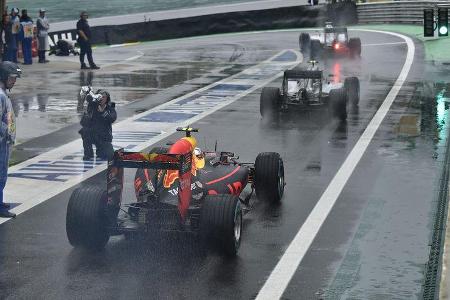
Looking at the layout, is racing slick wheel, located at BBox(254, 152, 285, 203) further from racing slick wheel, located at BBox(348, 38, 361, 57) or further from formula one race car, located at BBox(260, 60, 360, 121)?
racing slick wheel, located at BBox(348, 38, 361, 57)

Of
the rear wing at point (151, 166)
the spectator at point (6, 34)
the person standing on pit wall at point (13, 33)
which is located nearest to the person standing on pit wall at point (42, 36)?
the person standing on pit wall at point (13, 33)

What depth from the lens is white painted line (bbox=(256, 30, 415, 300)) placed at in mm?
10750

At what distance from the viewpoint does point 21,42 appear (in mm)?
36312

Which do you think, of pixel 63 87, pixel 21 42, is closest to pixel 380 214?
pixel 63 87

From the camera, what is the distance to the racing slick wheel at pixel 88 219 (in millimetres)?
11719

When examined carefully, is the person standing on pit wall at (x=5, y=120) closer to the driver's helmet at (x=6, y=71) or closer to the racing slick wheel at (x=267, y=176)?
the driver's helmet at (x=6, y=71)

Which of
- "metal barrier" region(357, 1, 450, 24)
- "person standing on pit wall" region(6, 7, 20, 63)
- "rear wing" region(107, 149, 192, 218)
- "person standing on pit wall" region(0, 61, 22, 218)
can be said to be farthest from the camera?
"metal barrier" region(357, 1, 450, 24)

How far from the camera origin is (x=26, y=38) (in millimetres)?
34875

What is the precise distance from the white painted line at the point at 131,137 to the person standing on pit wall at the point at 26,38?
23.8 feet

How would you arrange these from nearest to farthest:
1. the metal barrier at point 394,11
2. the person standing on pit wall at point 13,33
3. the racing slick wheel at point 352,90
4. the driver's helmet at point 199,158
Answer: the driver's helmet at point 199,158 → the racing slick wheel at point 352,90 → the person standing on pit wall at point 13,33 → the metal barrier at point 394,11

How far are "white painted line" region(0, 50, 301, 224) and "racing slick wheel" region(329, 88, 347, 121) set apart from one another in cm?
302

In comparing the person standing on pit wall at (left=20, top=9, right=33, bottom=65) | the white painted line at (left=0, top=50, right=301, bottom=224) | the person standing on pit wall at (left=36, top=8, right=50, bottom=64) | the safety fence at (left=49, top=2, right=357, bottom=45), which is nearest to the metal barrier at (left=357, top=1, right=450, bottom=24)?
the safety fence at (left=49, top=2, right=357, bottom=45)

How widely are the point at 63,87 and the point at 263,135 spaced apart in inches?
422

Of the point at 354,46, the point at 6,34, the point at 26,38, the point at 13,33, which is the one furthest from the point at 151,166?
the point at 354,46
